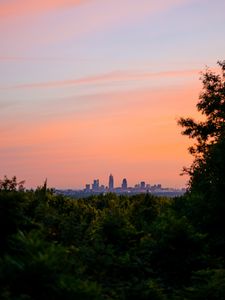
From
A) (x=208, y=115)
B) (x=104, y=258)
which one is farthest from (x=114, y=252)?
(x=208, y=115)

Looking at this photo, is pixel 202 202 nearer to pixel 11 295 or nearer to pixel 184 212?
pixel 184 212

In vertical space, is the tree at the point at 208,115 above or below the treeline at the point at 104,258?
above

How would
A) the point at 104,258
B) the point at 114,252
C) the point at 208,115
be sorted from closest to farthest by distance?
the point at 104,258, the point at 114,252, the point at 208,115

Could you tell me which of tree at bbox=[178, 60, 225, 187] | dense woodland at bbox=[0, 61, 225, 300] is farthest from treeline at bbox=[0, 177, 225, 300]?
tree at bbox=[178, 60, 225, 187]

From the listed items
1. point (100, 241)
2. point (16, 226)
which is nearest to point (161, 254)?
point (100, 241)

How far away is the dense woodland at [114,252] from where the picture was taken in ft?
34.0

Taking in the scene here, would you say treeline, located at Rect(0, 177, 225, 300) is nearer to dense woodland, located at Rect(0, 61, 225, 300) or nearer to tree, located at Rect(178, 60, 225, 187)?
dense woodland, located at Rect(0, 61, 225, 300)

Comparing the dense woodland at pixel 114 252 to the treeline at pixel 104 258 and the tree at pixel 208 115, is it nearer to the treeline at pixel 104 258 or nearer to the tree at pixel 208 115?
the treeline at pixel 104 258

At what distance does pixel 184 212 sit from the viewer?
2272cm

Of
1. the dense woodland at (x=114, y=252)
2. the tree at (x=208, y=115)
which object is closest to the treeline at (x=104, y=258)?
the dense woodland at (x=114, y=252)

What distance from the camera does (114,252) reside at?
17062mm

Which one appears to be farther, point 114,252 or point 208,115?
point 208,115

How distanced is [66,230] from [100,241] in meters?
2.20

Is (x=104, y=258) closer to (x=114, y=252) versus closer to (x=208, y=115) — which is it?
(x=114, y=252)
